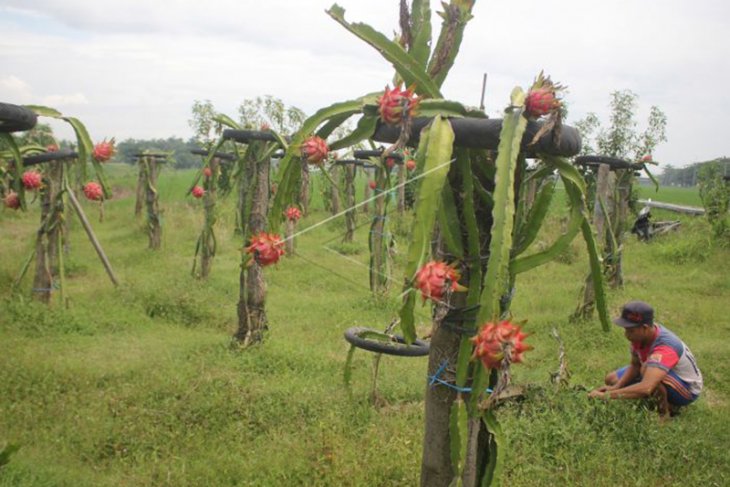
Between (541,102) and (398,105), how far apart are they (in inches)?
15.1

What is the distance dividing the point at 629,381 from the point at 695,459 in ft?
3.00

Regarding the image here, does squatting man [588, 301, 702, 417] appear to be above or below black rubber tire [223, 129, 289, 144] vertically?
below

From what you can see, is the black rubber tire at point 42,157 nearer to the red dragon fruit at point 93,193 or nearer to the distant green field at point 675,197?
the red dragon fruit at point 93,193

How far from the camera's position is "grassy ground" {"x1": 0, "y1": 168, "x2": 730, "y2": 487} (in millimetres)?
3342

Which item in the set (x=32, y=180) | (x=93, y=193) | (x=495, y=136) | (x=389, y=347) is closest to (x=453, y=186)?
(x=495, y=136)

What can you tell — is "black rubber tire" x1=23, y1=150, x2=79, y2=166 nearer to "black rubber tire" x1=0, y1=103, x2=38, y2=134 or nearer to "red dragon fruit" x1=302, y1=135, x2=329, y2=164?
"black rubber tire" x1=0, y1=103, x2=38, y2=134

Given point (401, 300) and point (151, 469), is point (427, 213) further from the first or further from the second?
point (151, 469)

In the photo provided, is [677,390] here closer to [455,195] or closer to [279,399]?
[279,399]

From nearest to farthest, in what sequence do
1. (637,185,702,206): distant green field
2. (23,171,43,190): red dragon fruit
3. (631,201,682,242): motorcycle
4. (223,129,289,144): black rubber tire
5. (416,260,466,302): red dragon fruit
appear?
(416,260,466,302): red dragon fruit → (223,129,289,144): black rubber tire → (23,171,43,190): red dragon fruit → (631,201,682,242): motorcycle → (637,185,702,206): distant green field

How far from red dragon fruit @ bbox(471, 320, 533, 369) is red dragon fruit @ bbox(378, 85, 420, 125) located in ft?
2.05

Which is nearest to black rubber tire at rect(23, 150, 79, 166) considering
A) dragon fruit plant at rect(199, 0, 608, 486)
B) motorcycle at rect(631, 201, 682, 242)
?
dragon fruit plant at rect(199, 0, 608, 486)

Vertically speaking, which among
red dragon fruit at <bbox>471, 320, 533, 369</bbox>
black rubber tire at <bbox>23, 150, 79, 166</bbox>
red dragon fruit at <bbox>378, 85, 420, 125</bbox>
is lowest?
red dragon fruit at <bbox>471, 320, 533, 369</bbox>

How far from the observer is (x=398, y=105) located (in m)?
1.68

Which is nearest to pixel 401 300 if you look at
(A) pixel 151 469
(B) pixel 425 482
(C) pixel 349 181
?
(B) pixel 425 482
